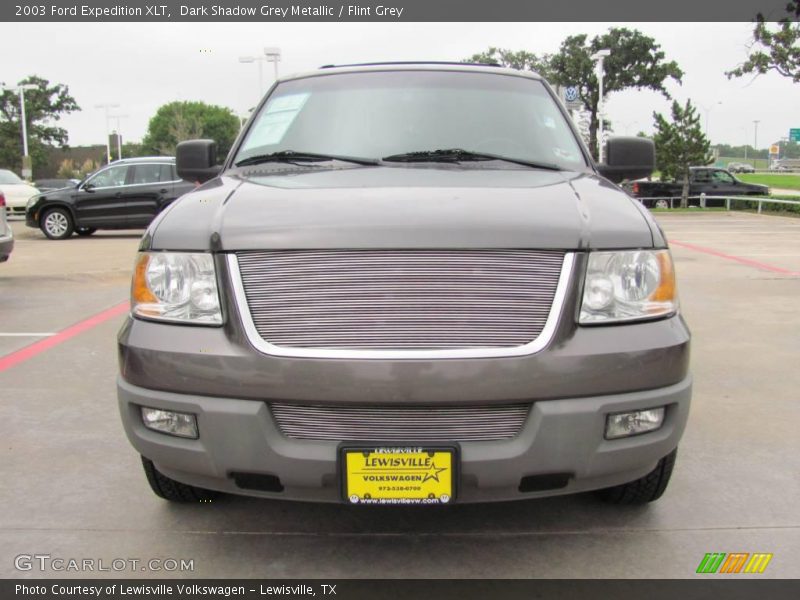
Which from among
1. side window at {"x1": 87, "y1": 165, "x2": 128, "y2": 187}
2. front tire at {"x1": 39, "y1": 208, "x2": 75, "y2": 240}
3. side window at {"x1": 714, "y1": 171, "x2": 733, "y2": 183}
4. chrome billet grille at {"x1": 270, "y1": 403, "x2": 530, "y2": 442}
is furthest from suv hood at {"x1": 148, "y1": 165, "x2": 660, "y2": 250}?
side window at {"x1": 714, "y1": 171, "x2": 733, "y2": 183}

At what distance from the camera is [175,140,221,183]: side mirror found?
3973 millimetres

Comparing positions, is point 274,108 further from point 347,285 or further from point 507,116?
point 347,285

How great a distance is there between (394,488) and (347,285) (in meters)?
0.63

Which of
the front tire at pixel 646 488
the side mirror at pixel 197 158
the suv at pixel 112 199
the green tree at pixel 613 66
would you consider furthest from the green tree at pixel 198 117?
the front tire at pixel 646 488

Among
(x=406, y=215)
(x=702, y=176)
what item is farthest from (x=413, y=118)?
(x=702, y=176)

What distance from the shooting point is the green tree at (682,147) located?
26.6 m

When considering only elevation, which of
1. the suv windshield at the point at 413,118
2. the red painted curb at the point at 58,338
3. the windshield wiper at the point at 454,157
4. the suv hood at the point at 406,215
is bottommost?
the red painted curb at the point at 58,338

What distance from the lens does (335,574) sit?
2.55 metres

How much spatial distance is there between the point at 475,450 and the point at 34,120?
6736cm

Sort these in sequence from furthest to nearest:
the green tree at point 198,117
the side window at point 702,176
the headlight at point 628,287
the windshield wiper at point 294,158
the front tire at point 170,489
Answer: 1. the green tree at point 198,117
2. the side window at point 702,176
3. the windshield wiper at point 294,158
4. the front tire at point 170,489
5. the headlight at point 628,287

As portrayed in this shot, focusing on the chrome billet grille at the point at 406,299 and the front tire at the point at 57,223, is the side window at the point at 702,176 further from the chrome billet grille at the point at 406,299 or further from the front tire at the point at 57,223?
the chrome billet grille at the point at 406,299

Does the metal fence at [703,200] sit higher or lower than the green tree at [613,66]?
lower

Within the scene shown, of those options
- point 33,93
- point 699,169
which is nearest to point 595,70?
point 699,169

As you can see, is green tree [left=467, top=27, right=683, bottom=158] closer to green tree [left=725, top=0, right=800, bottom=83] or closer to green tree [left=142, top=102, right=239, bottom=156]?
green tree [left=725, top=0, right=800, bottom=83]
